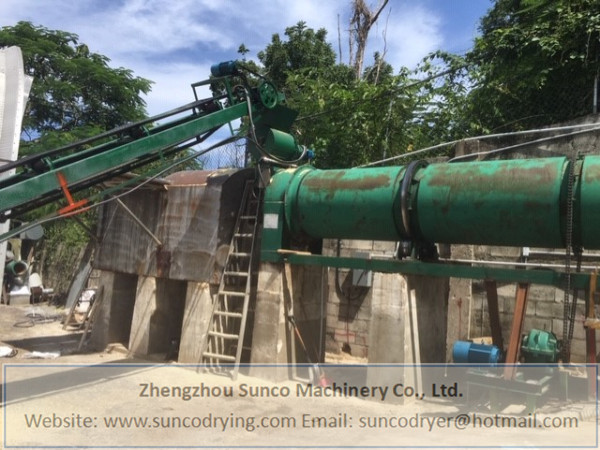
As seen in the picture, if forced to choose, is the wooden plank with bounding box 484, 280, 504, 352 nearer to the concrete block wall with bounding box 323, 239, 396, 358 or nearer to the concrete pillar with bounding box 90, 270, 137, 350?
the concrete block wall with bounding box 323, 239, 396, 358

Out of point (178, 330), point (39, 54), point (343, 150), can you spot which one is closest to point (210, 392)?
point (178, 330)

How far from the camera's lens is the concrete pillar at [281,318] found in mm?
8734

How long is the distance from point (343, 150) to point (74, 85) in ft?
41.1

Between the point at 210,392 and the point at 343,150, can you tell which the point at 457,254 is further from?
the point at 343,150

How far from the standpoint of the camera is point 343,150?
15.0 metres

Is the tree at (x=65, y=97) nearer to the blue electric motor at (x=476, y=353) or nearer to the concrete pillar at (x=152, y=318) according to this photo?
the concrete pillar at (x=152, y=318)

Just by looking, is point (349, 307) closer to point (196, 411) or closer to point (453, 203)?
point (453, 203)

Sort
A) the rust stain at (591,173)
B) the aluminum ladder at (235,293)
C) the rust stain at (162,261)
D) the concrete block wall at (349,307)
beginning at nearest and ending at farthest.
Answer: the rust stain at (591,173) → the aluminum ladder at (235,293) → the rust stain at (162,261) → the concrete block wall at (349,307)

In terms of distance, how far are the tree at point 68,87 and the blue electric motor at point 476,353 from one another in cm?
1730

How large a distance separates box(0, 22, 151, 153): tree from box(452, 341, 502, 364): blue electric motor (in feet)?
56.8

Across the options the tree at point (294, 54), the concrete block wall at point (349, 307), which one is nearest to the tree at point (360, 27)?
the tree at point (294, 54)

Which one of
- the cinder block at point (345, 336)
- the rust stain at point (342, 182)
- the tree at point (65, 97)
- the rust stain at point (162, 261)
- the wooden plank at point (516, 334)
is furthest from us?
the tree at point (65, 97)

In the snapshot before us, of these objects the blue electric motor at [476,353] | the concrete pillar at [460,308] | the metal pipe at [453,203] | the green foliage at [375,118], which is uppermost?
the green foliage at [375,118]

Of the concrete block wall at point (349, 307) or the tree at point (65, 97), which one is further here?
the tree at point (65, 97)
